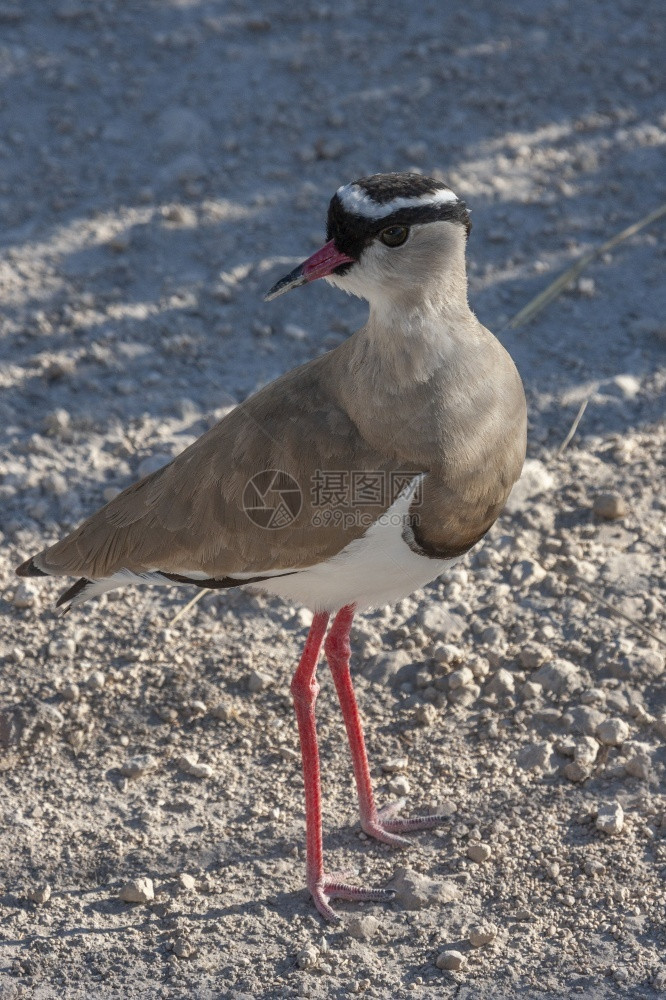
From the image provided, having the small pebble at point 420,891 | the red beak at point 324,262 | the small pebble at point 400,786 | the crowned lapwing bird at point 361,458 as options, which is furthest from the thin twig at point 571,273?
the small pebble at point 420,891

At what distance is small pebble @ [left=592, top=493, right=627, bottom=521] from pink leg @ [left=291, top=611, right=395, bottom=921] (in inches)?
62.9

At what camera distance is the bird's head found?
305 cm

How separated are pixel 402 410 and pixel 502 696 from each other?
1.37 meters

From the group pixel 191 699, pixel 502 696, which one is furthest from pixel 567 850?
pixel 191 699

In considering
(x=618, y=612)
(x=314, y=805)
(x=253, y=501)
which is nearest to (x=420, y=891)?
(x=314, y=805)

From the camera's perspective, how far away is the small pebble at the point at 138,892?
3521 mm

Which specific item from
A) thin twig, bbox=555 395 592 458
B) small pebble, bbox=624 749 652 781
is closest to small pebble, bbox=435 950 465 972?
small pebble, bbox=624 749 652 781

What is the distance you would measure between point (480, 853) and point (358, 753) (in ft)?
1.57

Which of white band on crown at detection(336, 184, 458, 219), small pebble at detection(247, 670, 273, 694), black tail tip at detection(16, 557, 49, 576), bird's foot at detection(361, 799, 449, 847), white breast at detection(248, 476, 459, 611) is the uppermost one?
white band on crown at detection(336, 184, 458, 219)

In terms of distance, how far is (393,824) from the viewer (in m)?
3.77

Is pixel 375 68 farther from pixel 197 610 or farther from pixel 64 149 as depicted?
pixel 197 610

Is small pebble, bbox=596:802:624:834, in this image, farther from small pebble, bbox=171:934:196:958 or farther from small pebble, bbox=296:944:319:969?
small pebble, bbox=171:934:196:958

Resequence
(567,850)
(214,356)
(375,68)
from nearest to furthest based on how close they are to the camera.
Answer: (567,850) < (214,356) < (375,68)

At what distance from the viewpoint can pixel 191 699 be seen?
416cm
